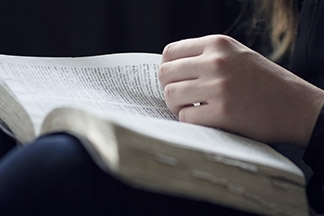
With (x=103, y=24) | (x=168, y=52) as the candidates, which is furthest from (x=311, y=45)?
(x=103, y=24)

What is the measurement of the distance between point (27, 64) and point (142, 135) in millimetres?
380

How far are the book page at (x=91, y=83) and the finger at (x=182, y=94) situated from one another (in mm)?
22

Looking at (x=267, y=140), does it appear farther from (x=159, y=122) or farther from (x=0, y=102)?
(x=0, y=102)

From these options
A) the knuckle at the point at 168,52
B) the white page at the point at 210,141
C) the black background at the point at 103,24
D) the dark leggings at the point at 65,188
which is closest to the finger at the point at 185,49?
the knuckle at the point at 168,52

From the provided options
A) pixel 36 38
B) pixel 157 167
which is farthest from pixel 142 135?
pixel 36 38

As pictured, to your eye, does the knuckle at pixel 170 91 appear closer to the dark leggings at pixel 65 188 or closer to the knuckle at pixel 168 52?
the knuckle at pixel 168 52

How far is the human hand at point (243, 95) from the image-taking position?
1.92 ft

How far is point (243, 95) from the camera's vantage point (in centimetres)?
59

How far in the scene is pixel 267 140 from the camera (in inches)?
23.5

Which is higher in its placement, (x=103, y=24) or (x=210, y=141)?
(x=210, y=141)

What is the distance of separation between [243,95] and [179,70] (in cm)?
8

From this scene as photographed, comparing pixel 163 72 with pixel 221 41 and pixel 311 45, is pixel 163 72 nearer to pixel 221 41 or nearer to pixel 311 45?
pixel 221 41

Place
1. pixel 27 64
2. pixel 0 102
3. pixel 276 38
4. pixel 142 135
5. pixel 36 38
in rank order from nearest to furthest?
pixel 142 135, pixel 0 102, pixel 27 64, pixel 276 38, pixel 36 38

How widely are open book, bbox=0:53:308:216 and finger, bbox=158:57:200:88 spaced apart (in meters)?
0.04
